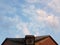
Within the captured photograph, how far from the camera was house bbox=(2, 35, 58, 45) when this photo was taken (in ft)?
134

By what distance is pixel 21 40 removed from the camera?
41812 mm

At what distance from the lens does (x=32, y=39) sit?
4088cm

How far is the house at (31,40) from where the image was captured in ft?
134

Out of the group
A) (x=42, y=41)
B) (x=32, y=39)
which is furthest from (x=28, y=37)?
(x=42, y=41)

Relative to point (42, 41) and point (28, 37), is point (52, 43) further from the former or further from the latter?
point (28, 37)

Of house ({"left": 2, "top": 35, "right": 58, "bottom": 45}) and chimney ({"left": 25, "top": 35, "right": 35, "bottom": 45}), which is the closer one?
chimney ({"left": 25, "top": 35, "right": 35, "bottom": 45})

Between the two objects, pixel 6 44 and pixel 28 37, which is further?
pixel 6 44

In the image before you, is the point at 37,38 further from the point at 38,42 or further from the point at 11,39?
the point at 11,39

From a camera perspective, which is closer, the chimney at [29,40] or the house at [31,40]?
the chimney at [29,40]

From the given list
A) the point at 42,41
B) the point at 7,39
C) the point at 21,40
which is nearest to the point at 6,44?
the point at 7,39

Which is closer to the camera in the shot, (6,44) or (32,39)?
(32,39)

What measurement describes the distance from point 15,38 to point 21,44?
2.39 m

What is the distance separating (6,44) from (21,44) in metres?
4.26

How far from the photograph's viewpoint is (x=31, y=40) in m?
40.8
